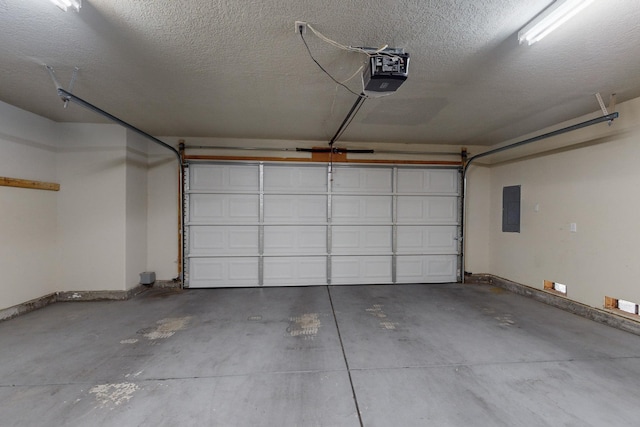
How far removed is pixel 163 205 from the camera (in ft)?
15.8

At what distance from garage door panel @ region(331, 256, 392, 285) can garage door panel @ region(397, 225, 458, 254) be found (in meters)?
0.46

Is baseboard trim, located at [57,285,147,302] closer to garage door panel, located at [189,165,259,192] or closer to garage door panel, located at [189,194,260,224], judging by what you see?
garage door panel, located at [189,194,260,224]

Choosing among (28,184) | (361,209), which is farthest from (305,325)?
(28,184)

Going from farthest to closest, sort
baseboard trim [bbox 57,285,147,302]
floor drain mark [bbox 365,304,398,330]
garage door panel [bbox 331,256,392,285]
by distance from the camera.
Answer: garage door panel [bbox 331,256,392,285], baseboard trim [bbox 57,285,147,302], floor drain mark [bbox 365,304,398,330]

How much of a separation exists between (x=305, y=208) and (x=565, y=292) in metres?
4.12

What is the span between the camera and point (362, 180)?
510cm

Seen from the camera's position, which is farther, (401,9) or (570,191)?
(570,191)

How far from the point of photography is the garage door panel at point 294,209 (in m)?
4.93

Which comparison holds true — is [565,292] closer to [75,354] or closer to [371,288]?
[371,288]

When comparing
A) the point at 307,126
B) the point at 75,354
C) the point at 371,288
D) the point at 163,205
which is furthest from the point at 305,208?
the point at 75,354

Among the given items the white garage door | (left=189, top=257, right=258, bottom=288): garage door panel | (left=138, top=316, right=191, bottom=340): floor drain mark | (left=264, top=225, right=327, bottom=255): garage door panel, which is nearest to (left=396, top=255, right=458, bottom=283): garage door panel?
the white garage door

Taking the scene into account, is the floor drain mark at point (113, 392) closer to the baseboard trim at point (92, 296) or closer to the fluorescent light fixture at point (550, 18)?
the baseboard trim at point (92, 296)

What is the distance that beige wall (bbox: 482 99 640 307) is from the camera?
309 cm

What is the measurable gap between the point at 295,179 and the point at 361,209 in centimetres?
136
